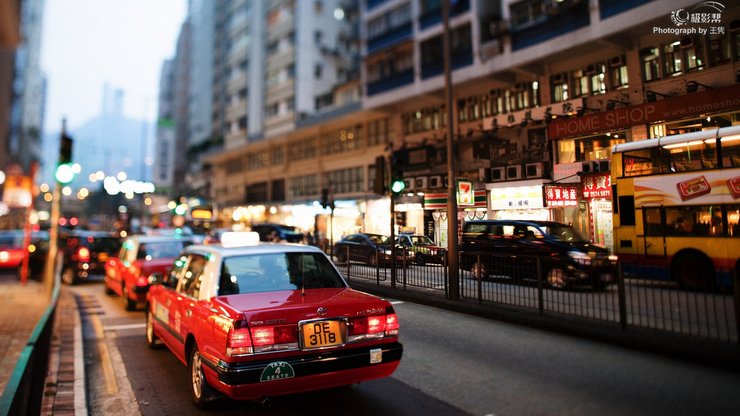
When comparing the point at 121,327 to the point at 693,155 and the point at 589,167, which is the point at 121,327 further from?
the point at 693,155

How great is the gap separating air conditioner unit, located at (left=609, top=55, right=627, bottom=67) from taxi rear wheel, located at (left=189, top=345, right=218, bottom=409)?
16325 mm

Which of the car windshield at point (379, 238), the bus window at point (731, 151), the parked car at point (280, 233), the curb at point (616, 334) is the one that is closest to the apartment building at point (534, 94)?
the car windshield at point (379, 238)

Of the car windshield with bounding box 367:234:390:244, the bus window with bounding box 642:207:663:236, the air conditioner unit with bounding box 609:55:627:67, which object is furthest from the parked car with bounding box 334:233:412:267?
the air conditioner unit with bounding box 609:55:627:67

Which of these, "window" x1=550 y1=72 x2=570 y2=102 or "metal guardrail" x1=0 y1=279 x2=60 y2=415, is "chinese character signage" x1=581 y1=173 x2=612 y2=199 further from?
"metal guardrail" x1=0 y1=279 x2=60 y2=415

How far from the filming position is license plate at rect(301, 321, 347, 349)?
3818 millimetres

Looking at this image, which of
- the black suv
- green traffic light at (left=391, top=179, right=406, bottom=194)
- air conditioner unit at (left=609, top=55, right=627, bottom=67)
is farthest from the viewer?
air conditioner unit at (left=609, top=55, right=627, bottom=67)

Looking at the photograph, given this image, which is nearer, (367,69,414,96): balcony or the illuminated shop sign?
the illuminated shop sign

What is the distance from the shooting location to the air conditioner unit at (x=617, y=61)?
50.4ft

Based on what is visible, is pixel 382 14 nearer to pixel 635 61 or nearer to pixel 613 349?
pixel 635 61

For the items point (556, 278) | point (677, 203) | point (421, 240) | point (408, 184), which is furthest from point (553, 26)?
point (556, 278)

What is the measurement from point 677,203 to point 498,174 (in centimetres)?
415

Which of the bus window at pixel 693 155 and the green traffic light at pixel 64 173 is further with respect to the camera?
the green traffic light at pixel 64 173

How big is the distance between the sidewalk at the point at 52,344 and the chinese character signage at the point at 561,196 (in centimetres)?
966

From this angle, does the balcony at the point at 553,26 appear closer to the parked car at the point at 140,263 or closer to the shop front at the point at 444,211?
the shop front at the point at 444,211
